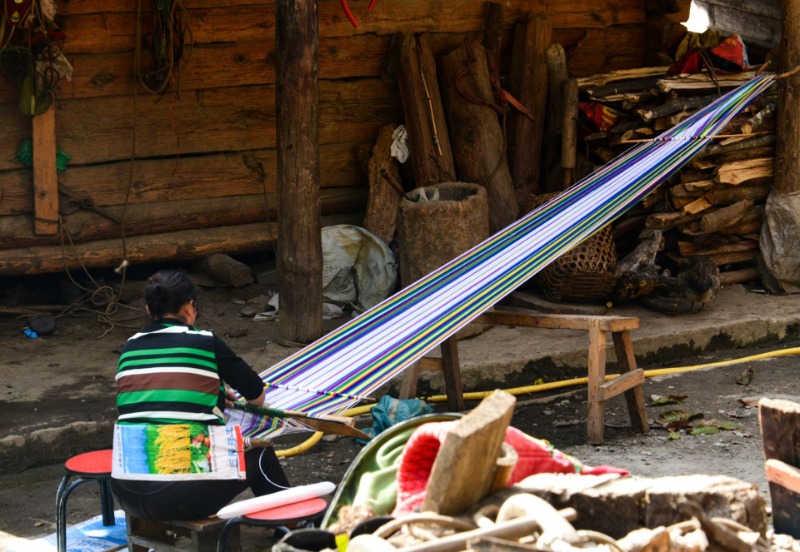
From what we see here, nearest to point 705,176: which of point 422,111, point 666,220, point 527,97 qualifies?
point 666,220

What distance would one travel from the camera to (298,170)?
6.04m

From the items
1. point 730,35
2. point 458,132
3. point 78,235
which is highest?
point 730,35

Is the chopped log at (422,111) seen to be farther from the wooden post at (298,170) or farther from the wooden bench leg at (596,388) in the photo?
the wooden bench leg at (596,388)

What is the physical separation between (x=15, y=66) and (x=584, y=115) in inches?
151

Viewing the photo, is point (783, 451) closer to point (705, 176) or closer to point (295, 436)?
point (295, 436)

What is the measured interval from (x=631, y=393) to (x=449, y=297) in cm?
123

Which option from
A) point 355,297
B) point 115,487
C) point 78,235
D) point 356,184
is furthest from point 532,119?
point 115,487

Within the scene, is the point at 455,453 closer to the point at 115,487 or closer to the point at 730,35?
the point at 115,487

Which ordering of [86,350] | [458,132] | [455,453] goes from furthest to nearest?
[458,132]
[86,350]
[455,453]

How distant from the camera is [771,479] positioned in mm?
2480

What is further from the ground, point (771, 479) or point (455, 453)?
point (455, 453)

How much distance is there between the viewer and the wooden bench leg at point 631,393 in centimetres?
514

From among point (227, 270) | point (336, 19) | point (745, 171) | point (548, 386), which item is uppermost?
point (336, 19)

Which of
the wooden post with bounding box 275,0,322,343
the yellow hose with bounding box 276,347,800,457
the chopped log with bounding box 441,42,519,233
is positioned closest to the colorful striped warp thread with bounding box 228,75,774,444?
the yellow hose with bounding box 276,347,800,457
